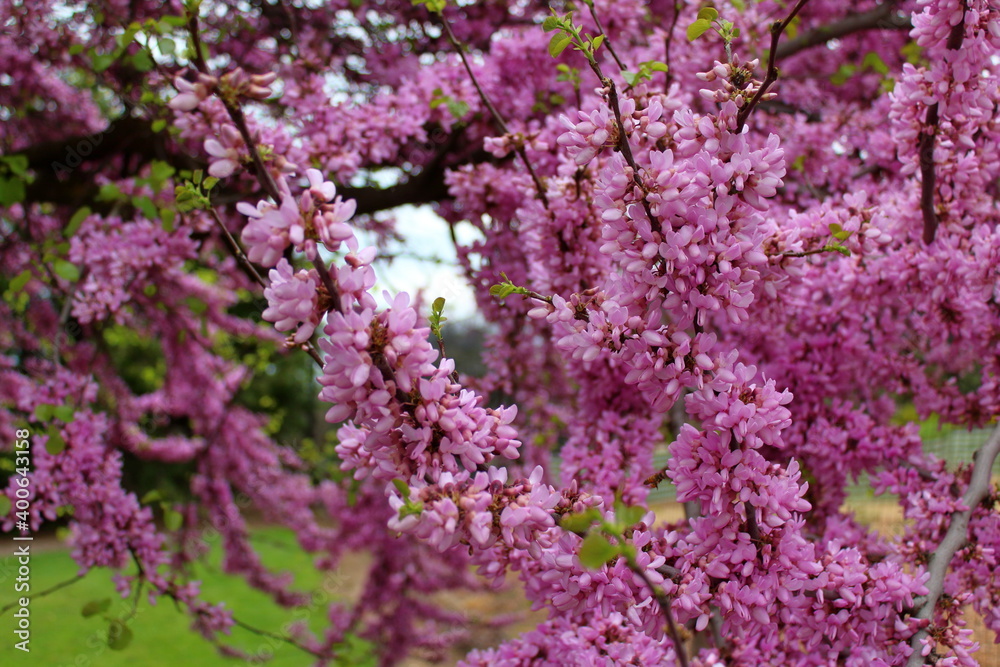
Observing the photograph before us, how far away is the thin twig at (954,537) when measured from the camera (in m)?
1.31

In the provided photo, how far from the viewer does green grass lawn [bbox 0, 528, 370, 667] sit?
5.62 metres

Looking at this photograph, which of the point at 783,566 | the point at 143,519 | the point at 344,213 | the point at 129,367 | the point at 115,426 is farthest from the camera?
the point at 129,367

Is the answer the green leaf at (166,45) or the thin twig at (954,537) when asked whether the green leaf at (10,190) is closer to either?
the green leaf at (166,45)

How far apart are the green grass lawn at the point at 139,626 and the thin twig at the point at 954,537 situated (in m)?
3.91

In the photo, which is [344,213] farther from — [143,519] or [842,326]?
[143,519]

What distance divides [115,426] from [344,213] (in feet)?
12.4

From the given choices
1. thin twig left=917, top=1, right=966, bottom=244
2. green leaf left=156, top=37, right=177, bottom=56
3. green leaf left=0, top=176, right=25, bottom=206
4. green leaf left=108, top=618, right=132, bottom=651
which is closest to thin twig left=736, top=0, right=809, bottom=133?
thin twig left=917, top=1, right=966, bottom=244

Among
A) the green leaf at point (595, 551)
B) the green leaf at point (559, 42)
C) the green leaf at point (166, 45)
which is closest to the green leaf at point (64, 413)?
the green leaf at point (166, 45)

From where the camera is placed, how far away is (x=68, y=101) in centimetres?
412

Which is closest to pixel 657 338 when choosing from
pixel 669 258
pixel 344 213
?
pixel 669 258

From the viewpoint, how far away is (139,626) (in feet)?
22.1

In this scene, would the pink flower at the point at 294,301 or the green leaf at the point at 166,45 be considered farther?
the green leaf at the point at 166,45

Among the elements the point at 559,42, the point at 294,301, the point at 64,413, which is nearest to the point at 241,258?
the point at 294,301

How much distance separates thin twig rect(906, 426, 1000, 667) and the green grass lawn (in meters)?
3.91
